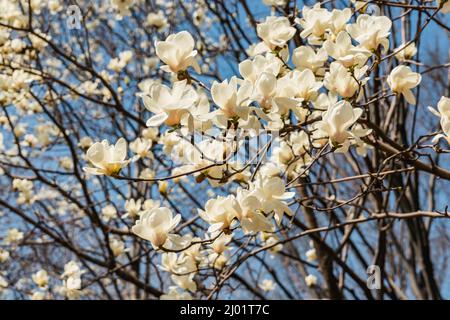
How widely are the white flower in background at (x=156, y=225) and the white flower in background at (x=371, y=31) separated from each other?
26.1 inches

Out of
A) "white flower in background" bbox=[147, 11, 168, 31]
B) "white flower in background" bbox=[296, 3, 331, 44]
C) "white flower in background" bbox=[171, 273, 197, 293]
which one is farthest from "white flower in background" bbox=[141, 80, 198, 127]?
"white flower in background" bbox=[147, 11, 168, 31]

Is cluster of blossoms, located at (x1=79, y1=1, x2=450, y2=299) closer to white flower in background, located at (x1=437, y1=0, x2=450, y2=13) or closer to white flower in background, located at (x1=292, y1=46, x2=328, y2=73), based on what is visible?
white flower in background, located at (x1=292, y1=46, x2=328, y2=73)

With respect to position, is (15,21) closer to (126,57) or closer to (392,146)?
(126,57)

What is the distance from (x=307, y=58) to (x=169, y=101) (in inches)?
17.6

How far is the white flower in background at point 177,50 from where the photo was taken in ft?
3.99

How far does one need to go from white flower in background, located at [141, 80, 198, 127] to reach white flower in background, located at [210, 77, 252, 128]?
2.0 inches

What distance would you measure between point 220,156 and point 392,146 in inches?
25.1

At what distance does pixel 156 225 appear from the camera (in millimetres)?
1176

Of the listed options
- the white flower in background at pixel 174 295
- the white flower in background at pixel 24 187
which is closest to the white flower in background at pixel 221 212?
the white flower in background at pixel 174 295

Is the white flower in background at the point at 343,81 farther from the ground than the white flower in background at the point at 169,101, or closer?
farther from the ground

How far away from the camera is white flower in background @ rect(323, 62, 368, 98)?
1.29 metres

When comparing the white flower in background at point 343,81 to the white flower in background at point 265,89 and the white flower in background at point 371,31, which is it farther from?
the white flower in background at point 265,89
